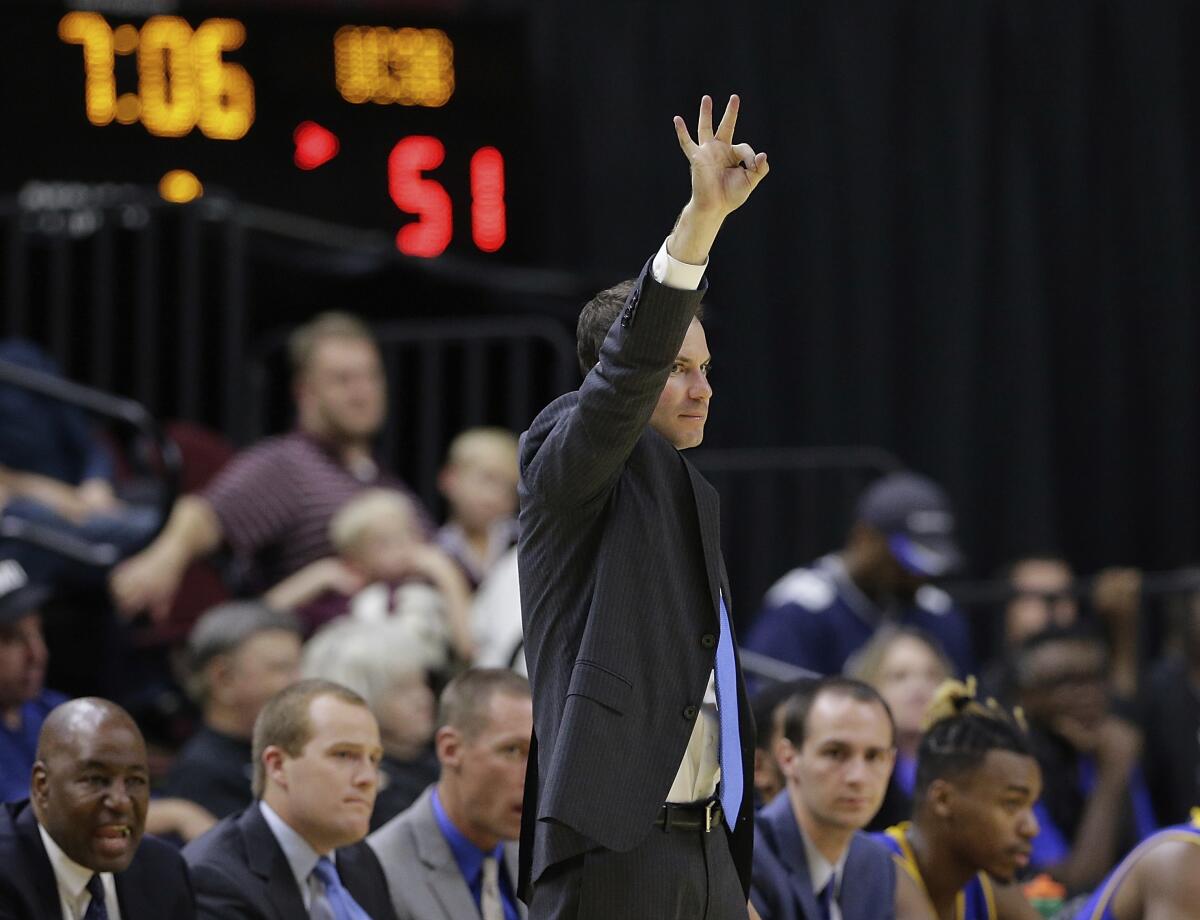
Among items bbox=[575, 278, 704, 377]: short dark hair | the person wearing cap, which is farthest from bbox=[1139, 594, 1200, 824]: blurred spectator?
bbox=[575, 278, 704, 377]: short dark hair

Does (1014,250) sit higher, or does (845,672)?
(1014,250)

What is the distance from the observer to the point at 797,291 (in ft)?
28.6

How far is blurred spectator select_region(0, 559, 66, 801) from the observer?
177 inches

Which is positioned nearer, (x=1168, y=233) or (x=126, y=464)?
(x=126, y=464)

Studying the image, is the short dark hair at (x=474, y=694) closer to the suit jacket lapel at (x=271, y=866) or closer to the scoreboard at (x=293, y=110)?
the suit jacket lapel at (x=271, y=866)

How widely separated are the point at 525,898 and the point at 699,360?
0.79 meters

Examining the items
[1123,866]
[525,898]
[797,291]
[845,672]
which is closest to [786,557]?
[797,291]

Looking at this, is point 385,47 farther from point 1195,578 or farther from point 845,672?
point 1195,578

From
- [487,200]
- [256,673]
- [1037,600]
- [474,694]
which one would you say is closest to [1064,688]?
[1037,600]

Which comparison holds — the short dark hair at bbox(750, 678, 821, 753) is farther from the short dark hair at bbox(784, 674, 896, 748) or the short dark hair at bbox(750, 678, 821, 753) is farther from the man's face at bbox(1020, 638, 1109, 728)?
the man's face at bbox(1020, 638, 1109, 728)

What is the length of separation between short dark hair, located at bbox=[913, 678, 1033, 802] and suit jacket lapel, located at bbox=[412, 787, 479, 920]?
0.94 meters

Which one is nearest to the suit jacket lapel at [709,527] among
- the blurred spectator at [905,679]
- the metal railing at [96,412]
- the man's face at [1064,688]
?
the blurred spectator at [905,679]

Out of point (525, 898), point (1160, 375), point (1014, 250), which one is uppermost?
point (1014, 250)

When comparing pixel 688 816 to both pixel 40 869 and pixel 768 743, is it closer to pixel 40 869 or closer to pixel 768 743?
pixel 40 869
